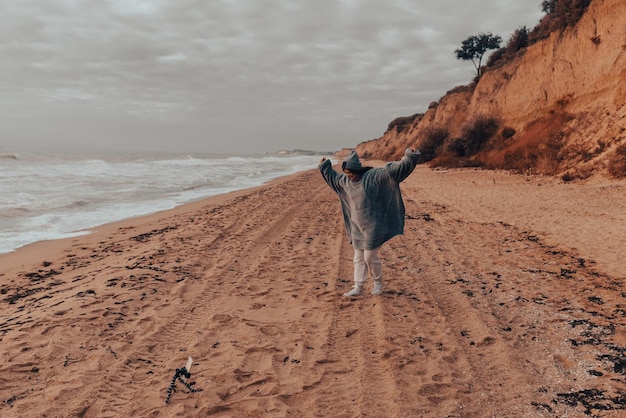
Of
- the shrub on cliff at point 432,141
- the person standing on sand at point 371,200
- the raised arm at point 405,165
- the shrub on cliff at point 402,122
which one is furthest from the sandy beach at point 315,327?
the shrub on cliff at point 402,122

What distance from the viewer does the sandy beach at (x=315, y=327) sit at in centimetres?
303

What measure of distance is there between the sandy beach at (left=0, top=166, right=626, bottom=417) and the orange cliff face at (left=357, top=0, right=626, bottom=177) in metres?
9.27

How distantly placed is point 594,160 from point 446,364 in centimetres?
1496

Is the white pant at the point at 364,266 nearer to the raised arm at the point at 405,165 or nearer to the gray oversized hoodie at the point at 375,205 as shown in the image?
the gray oversized hoodie at the point at 375,205

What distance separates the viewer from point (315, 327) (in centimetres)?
429

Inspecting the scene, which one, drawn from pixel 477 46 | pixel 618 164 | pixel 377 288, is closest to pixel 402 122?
pixel 477 46

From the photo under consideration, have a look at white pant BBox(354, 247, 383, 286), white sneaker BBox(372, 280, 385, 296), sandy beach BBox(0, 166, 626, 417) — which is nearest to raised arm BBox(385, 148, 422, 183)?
white pant BBox(354, 247, 383, 286)

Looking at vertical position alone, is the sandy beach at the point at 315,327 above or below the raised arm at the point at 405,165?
below

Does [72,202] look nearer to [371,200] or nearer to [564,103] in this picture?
[371,200]

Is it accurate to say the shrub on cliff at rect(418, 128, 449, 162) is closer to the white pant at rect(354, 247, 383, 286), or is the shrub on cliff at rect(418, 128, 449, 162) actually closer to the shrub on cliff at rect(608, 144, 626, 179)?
the shrub on cliff at rect(608, 144, 626, 179)

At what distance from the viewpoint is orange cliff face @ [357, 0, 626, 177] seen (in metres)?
16.0

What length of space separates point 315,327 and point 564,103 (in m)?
21.8

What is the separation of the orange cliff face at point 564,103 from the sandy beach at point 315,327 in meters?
9.27

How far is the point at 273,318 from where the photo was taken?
452cm
